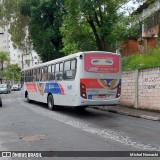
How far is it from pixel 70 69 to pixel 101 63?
5.27ft

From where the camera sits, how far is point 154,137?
1003 centimetres

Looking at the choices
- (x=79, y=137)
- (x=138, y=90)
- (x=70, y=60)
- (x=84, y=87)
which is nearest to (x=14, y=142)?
(x=79, y=137)

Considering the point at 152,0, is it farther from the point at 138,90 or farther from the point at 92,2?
the point at 138,90

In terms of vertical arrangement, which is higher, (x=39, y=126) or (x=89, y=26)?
(x=89, y=26)

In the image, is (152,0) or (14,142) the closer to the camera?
(14,142)

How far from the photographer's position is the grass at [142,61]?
18528mm

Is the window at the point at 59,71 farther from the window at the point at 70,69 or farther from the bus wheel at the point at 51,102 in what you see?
the bus wheel at the point at 51,102

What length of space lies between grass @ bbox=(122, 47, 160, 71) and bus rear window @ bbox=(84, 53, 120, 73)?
8.86ft

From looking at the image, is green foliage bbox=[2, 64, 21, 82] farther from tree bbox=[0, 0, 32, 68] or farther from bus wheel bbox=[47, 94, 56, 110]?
bus wheel bbox=[47, 94, 56, 110]

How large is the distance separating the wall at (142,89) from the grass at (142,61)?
69cm

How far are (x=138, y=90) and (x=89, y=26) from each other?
7177 millimetres

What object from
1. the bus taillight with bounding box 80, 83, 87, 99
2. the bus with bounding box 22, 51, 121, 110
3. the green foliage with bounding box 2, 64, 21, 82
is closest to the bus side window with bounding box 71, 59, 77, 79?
the bus with bounding box 22, 51, 121, 110

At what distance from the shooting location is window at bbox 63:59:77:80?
625 inches

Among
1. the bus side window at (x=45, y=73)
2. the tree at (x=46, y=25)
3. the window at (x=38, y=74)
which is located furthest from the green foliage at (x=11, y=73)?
the bus side window at (x=45, y=73)
